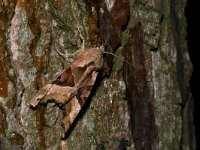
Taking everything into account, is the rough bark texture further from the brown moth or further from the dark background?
the dark background

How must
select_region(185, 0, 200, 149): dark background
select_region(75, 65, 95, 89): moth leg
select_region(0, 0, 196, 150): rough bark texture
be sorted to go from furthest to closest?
select_region(185, 0, 200, 149): dark background < select_region(75, 65, 95, 89): moth leg < select_region(0, 0, 196, 150): rough bark texture

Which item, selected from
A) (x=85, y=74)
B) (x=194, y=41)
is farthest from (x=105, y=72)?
(x=194, y=41)

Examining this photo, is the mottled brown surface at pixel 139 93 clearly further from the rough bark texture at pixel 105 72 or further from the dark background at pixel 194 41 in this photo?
the dark background at pixel 194 41

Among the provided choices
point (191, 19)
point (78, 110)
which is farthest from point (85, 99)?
point (191, 19)

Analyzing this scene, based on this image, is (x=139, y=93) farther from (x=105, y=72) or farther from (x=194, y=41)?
(x=194, y=41)

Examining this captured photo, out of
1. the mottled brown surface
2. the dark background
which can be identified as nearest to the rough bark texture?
the mottled brown surface

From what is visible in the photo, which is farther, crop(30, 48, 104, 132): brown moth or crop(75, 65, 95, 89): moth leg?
crop(75, 65, 95, 89): moth leg

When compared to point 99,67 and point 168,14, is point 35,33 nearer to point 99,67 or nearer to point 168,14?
point 99,67
